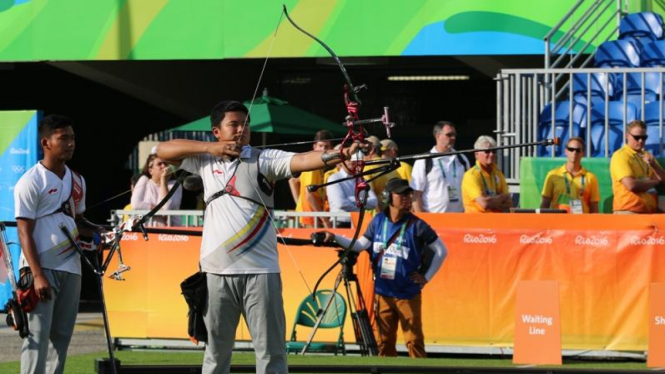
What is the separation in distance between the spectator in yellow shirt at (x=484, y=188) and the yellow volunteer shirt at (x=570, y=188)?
0.55 metres

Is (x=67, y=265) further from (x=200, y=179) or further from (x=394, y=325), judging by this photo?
(x=394, y=325)

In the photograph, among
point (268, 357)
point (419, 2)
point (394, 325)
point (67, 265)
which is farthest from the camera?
point (419, 2)

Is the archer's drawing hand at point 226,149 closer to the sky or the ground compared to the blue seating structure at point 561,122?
closer to the ground

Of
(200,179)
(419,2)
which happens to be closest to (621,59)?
(419,2)

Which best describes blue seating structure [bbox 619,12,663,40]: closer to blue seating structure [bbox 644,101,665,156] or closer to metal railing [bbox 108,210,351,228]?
blue seating structure [bbox 644,101,665,156]

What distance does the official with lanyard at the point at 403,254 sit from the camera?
12.3 metres

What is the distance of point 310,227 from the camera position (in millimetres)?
13758

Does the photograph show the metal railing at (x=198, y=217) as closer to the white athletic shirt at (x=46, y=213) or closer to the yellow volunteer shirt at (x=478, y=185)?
the yellow volunteer shirt at (x=478, y=185)

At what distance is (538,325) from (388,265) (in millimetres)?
1455

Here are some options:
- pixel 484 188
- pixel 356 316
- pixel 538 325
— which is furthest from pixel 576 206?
pixel 356 316

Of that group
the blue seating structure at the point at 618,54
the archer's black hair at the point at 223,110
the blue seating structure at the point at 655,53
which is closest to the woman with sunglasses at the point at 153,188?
the blue seating structure at the point at 618,54

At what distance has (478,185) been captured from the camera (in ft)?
44.8

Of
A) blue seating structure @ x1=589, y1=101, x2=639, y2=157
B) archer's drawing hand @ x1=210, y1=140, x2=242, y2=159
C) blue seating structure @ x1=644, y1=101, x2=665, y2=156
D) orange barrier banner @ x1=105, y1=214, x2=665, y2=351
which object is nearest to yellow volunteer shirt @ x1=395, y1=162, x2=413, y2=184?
orange barrier banner @ x1=105, y1=214, x2=665, y2=351

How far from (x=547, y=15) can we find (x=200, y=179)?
10.1 metres
